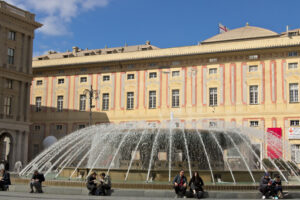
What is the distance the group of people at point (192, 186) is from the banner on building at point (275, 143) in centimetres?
1853

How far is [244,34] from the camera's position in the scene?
43219 millimetres

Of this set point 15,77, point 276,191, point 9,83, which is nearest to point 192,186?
point 276,191

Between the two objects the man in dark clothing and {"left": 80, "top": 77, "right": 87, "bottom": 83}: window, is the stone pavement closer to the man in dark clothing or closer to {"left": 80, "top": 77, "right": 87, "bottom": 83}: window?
the man in dark clothing

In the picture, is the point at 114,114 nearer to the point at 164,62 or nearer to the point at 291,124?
the point at 164,62

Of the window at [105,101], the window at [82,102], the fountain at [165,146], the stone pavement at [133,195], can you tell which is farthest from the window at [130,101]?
the stone pavement at [133,195]

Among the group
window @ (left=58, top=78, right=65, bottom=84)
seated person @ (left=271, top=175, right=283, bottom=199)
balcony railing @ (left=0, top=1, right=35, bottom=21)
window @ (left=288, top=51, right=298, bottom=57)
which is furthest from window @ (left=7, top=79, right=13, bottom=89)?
seated person @ (left=271, top=175, right=283, bottom=199)

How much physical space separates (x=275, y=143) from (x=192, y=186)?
65.4ft

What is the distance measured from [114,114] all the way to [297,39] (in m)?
17.4

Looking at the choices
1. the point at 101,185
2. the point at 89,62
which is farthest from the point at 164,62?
the point at 101,185

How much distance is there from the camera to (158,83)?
3950 centimetres

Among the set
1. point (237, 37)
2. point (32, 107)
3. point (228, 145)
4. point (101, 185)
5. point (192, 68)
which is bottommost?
point (101, 185)

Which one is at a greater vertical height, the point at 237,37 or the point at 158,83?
the point at 237,37

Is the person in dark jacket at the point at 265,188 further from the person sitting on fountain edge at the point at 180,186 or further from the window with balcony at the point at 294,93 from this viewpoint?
the window with balcony at the point at 294,93

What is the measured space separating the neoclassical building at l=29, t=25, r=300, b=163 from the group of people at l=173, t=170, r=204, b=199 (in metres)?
22.3
